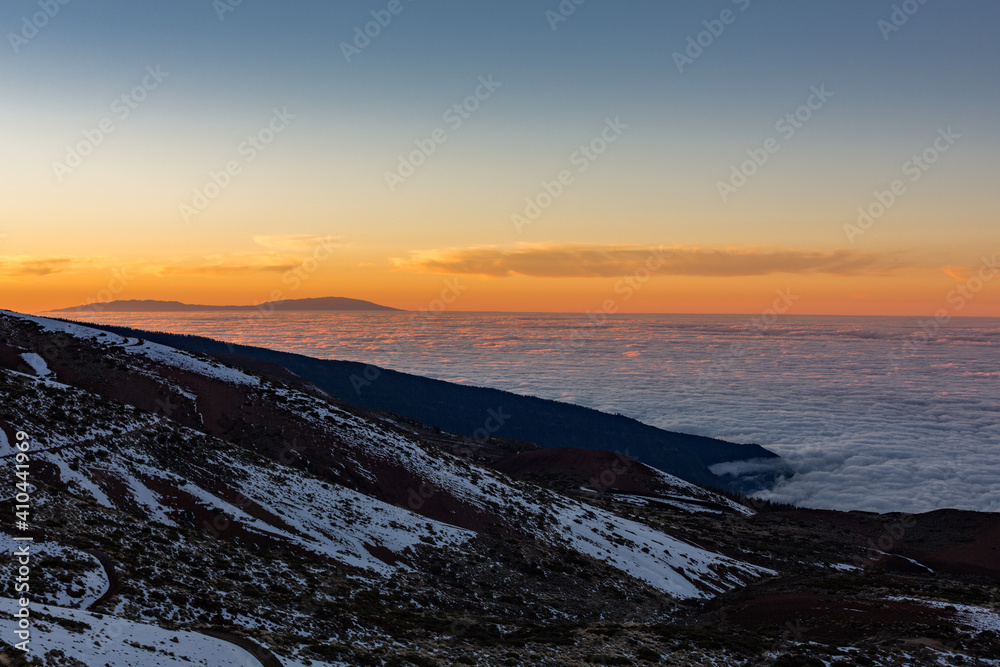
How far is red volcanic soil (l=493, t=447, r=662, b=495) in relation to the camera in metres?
66.9

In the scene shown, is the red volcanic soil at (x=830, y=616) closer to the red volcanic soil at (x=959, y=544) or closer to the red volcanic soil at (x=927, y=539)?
the red volcanic soil at (x=927, y=539)

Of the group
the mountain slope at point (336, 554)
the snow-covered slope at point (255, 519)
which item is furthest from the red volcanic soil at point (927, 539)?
the snow-covered slope at point (255, 519)

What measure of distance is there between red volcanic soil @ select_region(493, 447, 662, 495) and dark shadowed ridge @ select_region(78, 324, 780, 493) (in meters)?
33.6

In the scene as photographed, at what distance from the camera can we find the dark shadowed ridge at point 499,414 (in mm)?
107000

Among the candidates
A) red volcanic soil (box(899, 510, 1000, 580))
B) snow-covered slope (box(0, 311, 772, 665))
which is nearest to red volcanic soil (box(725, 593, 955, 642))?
snow-covered slope (box(0, 311, 772, 665))

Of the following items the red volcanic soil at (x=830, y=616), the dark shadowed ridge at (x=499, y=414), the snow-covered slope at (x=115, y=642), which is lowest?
the dark shadowed ridge at (x=499, y=414)

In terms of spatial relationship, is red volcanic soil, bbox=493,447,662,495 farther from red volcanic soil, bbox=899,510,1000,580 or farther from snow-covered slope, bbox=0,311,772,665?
red volcanic soil, bbox=899,510,1000,580

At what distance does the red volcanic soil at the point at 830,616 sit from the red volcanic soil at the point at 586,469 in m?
37.0

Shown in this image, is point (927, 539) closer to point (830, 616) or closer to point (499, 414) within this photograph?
point (830, 616)

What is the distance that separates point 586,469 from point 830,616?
4354cm

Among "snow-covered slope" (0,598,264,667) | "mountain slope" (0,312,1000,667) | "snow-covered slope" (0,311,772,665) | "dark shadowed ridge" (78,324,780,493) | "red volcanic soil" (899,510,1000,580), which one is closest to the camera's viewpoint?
"snow-covered slope" (0,598,264,667)

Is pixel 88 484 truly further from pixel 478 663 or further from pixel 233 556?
pixel 478 663

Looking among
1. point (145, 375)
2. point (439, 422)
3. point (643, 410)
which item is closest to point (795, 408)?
point (643, 410)

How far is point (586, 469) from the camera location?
225ft
